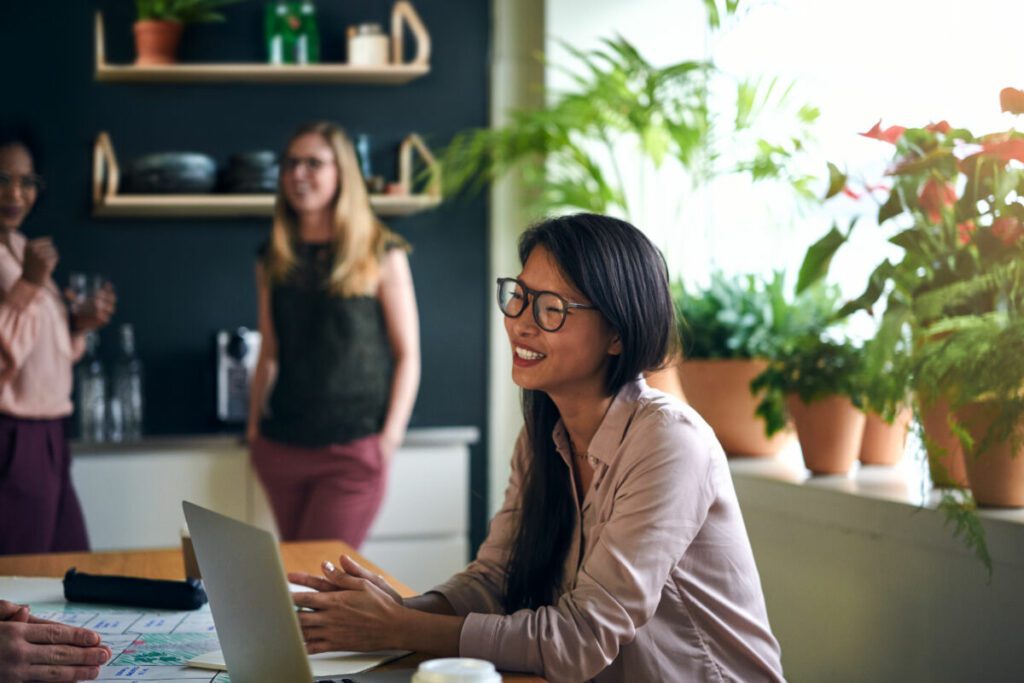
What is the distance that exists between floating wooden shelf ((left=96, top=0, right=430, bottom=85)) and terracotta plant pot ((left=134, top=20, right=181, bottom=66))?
0.16 feet

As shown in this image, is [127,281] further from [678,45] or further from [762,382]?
[762,382]

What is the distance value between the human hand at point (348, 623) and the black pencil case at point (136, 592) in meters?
0.34

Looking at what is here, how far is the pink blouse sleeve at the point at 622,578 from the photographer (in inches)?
57.6

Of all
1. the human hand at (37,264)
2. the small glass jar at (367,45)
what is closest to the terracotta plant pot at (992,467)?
the human hand at (37,264)

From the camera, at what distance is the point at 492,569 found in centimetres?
186

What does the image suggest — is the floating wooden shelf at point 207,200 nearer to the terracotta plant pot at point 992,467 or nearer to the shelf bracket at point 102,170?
the shelf bracket at point 102,170

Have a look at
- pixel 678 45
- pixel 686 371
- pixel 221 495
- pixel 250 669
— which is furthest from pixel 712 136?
pixel 250 669

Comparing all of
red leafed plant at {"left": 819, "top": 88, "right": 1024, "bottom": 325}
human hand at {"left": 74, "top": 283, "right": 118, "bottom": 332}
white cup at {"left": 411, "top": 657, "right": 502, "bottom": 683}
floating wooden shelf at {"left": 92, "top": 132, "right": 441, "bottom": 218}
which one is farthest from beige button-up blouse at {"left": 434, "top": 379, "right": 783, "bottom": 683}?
floating wooden shelf at {"left": 92, "top": 132, "right": 441, "bottom": 218}

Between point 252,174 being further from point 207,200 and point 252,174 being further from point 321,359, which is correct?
point 321,359

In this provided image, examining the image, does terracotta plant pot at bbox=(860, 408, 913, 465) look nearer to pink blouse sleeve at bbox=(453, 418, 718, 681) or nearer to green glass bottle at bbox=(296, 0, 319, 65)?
pink blouse sleeve at bbox=(453, 418, 718, 681)

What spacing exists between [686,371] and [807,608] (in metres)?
0.74

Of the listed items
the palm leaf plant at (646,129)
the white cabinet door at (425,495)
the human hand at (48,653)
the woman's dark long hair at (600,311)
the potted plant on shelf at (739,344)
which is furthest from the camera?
the white cabinet door at (425,495)

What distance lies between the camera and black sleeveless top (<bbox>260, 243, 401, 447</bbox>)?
3533 millimetres

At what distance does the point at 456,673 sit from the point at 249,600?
0.24 m
